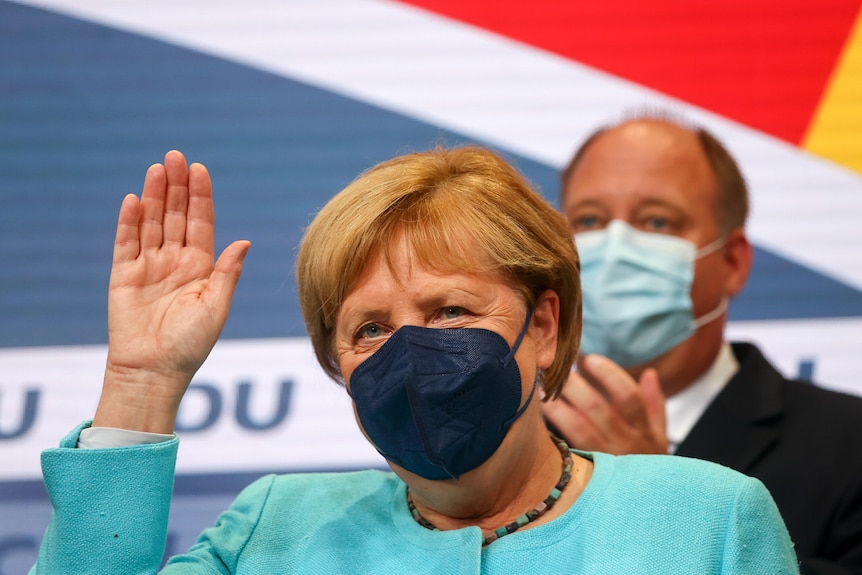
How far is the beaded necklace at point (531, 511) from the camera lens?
1.74m

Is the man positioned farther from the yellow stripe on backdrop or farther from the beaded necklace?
the beaded necklace

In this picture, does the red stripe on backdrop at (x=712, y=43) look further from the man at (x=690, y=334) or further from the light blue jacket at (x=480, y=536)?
the light blue jacket at (x=480, y=536)

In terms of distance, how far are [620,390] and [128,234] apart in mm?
1122

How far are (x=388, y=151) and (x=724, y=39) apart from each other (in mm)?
1063

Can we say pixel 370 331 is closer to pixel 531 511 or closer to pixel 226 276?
pixel 226 276

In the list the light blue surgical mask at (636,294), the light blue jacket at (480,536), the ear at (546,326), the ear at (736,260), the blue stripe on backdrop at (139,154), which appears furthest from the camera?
the blue stripe on backdrop at (139,154)

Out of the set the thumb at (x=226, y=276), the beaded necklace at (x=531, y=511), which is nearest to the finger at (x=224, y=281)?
the thumb at (x=226, y=276)

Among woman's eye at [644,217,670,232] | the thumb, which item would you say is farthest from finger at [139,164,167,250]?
woman's eye at [644,217,670,232]

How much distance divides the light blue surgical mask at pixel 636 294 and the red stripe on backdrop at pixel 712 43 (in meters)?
0.64

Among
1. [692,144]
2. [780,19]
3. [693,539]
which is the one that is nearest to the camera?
[693,539]

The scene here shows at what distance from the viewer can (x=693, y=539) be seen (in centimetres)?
164

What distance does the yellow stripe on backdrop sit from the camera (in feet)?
10.9

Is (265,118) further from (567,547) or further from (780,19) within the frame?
(567,547)

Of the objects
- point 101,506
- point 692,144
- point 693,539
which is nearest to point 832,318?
point 692,144
